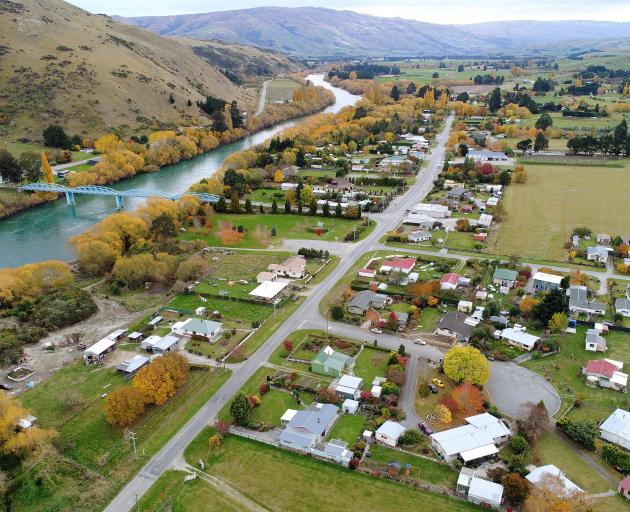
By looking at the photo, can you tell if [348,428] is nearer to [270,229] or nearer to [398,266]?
[398,266]

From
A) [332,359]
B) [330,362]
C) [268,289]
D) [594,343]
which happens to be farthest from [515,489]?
[268,289]

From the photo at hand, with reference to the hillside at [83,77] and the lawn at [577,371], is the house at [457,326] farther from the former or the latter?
the hillside at [83,77]

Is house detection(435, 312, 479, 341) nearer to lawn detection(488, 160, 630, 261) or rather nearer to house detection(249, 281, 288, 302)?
house detection(249, 281, 288, 302)

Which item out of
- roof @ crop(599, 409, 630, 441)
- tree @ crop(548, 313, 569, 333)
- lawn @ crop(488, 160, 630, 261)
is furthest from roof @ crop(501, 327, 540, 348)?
lawn @ crop(488, 160, 630, 261)

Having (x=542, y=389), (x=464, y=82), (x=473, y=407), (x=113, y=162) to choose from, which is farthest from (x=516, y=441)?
(x=464, y=82)

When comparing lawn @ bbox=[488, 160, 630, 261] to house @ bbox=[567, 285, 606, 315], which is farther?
lawn @ bbox=[488, 160, 630, 261]

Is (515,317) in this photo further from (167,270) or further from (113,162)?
(113,162)
